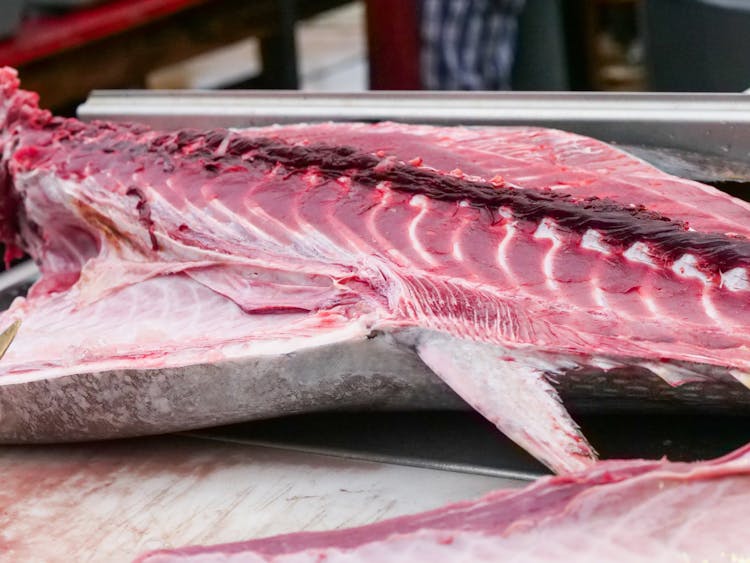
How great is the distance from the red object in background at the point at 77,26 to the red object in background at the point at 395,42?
1114 millimetres

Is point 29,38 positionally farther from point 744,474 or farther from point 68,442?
point 744,474

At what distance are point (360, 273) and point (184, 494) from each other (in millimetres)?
513

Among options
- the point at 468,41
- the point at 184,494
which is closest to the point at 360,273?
the point at 184,494

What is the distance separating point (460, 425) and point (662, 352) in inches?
20.1

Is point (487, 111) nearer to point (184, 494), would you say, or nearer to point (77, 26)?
point (184, 494)

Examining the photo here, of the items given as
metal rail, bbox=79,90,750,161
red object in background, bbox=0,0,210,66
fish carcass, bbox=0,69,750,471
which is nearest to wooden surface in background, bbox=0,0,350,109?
red object in background, bbox=0,0,210,66

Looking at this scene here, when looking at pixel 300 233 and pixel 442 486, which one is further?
pixel 300 233

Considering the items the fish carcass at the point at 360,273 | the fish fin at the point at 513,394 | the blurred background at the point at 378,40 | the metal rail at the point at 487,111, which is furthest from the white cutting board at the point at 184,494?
the blurred background at the point at 378,40

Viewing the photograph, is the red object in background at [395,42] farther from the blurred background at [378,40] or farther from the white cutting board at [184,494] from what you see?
the white cutting board at [184,494]

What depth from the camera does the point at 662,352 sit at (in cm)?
158

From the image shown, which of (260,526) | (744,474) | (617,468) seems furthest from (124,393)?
(744,474)

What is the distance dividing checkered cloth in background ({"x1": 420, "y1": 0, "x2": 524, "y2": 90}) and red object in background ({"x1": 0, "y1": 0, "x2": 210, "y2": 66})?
149 cm

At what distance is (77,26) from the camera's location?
523cm

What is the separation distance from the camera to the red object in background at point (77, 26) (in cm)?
497
